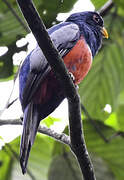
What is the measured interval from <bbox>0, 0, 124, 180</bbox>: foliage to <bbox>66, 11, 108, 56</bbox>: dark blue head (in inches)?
6.6

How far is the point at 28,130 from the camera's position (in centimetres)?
208

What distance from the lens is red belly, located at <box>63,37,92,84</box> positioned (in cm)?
242

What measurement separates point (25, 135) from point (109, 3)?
112 centimetres

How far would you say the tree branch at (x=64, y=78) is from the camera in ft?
5.06

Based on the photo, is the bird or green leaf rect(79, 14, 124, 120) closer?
the bird

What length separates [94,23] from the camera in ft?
9.04

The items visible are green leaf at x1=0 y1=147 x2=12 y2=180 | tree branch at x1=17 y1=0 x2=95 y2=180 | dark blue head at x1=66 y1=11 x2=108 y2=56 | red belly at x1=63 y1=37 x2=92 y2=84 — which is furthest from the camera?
green leaf at x1=0 y1=147 x2=12 y2=180

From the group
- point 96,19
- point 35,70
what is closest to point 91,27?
point 96,19

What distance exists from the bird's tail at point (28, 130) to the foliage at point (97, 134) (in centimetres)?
67

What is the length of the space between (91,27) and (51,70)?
1.77 ft

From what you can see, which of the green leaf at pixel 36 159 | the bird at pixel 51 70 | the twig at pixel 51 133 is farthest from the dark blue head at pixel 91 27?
the green leaf at pixel 36 159

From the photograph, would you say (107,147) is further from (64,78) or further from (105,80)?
(64,78)

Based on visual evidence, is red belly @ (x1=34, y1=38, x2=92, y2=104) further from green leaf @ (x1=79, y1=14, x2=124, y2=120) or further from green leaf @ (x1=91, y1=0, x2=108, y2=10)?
green leaf @ (x1=79, y1=14, x2=124, y2=120)

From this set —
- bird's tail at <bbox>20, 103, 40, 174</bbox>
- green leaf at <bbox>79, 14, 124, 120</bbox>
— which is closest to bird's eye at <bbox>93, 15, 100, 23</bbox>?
green leaf at <bbox>79, 14, 124, 120</bbox>
